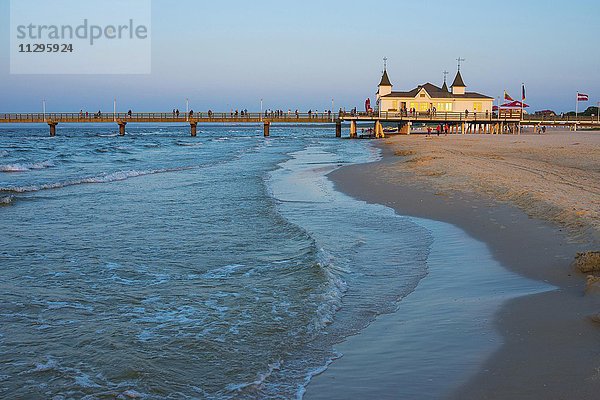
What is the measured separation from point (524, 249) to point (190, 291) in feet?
16.0

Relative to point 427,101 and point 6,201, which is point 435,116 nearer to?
point 427,101

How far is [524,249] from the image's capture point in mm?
9102

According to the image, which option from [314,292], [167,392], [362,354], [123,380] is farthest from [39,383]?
[314,292]

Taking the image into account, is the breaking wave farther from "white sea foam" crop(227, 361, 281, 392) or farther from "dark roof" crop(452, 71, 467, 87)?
"dark roof" crop(452, 71, 467, 87)

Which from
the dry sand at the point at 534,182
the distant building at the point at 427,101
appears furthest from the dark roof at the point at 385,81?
the dry sand at the point at 534,182

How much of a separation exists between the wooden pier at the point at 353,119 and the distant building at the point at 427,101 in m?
1.60

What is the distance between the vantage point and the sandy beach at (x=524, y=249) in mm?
4660

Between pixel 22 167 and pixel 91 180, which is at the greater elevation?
pixel 22 167

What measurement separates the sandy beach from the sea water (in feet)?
2.72

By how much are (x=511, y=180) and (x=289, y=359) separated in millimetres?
12640

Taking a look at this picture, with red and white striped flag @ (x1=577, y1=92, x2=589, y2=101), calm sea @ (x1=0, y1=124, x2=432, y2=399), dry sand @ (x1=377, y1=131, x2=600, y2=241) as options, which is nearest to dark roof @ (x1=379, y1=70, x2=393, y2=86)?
red and white striped flag @ (x1=577, y1=92, x2=589, y2=101)

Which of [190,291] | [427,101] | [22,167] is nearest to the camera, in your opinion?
[190,291]

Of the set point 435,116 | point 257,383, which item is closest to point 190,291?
point 257,383

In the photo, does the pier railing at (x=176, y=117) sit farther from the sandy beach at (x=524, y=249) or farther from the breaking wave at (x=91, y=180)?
the sandy beach at (x=524, y=249)
